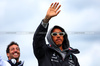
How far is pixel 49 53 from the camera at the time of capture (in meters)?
8.23

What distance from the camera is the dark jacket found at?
7.90 meters

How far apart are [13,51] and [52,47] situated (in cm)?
122

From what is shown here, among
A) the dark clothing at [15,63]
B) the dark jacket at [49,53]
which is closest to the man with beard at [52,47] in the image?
the dark jacket at [49,53]

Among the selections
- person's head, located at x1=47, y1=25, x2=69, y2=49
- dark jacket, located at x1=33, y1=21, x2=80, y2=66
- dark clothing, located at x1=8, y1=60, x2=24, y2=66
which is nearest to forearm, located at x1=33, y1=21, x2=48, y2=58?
dark jacket, located at x1=33, y1=21, x2=80, y2=66

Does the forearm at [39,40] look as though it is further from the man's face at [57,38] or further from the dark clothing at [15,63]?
the dark clothing at [15,63]

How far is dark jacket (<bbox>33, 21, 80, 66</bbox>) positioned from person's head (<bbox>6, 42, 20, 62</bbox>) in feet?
2.16

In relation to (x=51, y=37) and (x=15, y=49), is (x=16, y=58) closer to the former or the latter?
(x=15, y=49)

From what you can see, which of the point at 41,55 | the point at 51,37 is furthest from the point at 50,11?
the point at 41,55

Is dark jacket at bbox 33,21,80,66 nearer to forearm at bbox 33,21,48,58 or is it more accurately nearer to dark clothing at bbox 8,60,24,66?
forearm at bbox 33,21,48,58

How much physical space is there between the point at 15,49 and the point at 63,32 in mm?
1606

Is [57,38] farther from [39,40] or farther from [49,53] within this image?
[39,40]

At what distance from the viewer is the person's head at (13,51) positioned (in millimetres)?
8295

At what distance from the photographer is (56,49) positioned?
8250 mm

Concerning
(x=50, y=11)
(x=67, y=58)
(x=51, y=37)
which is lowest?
(x=67, y=58)
